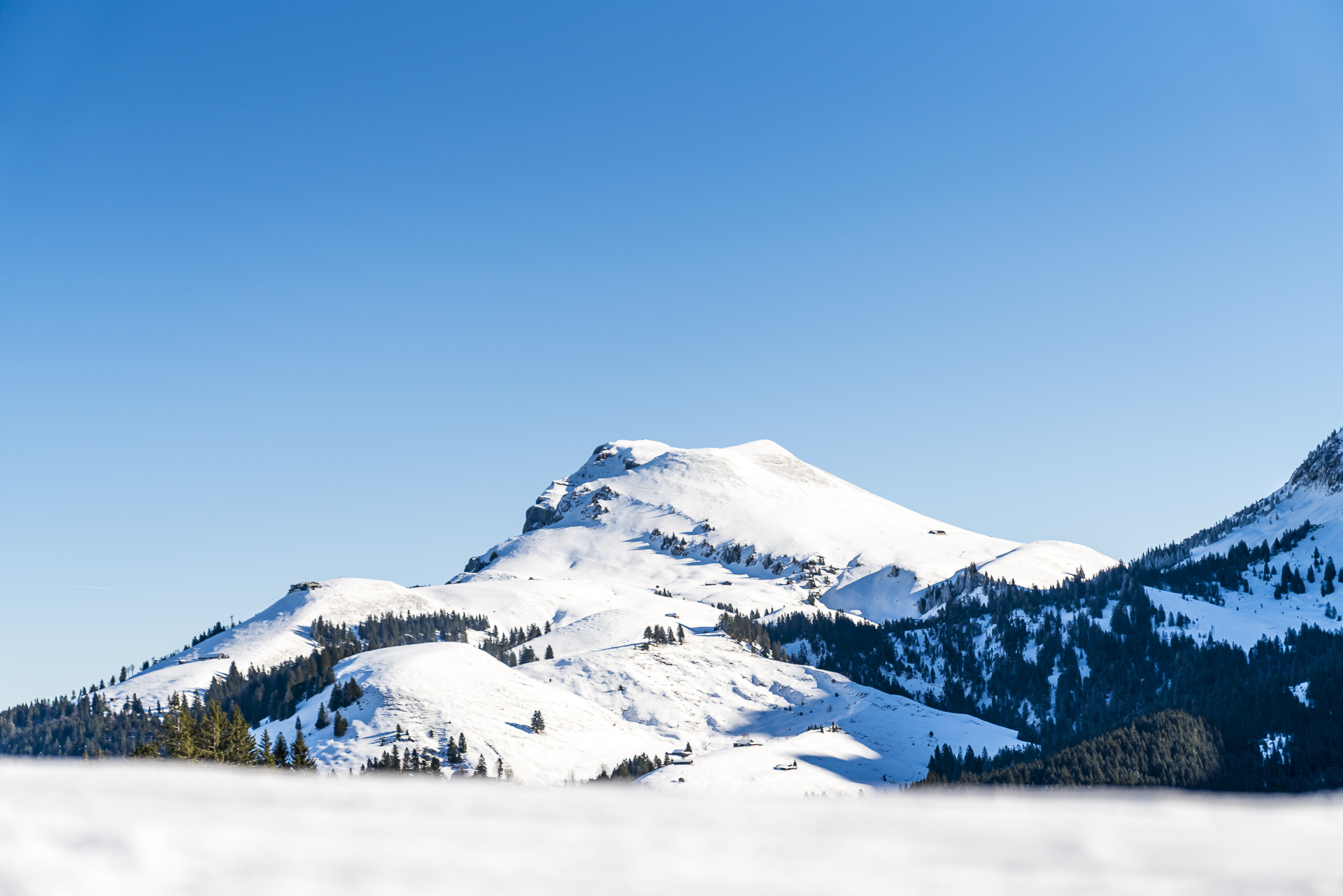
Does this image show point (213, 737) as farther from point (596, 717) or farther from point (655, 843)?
point (596, 717)

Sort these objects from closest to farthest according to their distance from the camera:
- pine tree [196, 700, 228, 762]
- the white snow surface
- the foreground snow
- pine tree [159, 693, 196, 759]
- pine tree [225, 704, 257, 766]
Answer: the foreground snow < pine tree [159, 693, 196, 759] < pine tree [196, 700, 228, 762] < pine tree [225, 704, 257, 766] < the white snow surface

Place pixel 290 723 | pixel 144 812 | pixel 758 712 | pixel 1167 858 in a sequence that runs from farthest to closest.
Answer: pixel 758 712
pixel 290 723
pixel 144 812
pixel 1167 858

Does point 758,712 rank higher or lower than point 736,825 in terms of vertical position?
lower

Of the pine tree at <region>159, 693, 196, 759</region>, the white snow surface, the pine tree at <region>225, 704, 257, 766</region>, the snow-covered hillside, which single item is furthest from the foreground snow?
the white snow surface

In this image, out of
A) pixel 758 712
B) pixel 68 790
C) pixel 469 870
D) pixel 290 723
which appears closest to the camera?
pixel 469 870

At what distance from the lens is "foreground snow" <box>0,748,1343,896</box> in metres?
4.47

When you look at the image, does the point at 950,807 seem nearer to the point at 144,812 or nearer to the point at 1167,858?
the point at 1167,858

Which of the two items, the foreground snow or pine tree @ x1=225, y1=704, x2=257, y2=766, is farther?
pine tree @ x1=225, y1=704, x2=257, y2=766

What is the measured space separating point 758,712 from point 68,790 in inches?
7414

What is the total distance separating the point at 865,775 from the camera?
492ft

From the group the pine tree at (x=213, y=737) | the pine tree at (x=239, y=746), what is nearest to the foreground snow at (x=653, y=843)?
the pine tree at (x=213, y=737)

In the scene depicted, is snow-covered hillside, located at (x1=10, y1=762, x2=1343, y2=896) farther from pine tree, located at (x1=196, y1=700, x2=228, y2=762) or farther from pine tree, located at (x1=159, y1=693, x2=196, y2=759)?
pine tree, located at (x1=196, y1=700, x2=228, y2=762)

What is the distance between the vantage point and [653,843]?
16.3ft

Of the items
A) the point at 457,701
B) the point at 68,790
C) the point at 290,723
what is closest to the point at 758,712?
the point at 457,701
